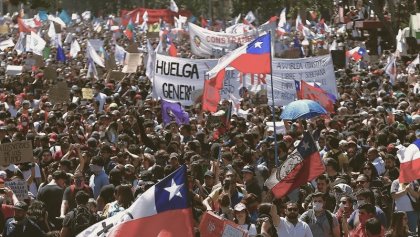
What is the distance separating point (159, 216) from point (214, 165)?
5.50 metres

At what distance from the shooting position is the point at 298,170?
38.4 ft

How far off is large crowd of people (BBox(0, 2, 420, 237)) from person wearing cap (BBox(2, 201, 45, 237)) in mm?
10

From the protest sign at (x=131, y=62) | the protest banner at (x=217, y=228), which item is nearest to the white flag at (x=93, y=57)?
the protest sign at (x=131, y=62)

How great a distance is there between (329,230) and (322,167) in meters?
1.25

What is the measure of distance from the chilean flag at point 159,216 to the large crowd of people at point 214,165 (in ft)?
5.23

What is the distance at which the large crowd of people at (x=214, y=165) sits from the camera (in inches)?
415

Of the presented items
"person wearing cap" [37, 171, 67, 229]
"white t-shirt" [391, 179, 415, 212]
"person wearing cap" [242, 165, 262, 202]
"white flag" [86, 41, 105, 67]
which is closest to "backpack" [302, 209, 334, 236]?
"person wearing cap" [242, 165, 262, 202]

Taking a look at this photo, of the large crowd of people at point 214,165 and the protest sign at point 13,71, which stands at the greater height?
the large crowd of people at point 214,165

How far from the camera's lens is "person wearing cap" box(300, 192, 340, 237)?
10.5 m

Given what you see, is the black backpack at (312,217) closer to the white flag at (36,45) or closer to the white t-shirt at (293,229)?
the white t-shirt at (293,229)

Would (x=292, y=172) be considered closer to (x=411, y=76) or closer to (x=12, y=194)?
(x=12, y=194)

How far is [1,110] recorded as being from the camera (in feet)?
70.1

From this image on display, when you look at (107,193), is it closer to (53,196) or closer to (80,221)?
(53,196)

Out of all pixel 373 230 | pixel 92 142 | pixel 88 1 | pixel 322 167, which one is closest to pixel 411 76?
pixel 92 142
